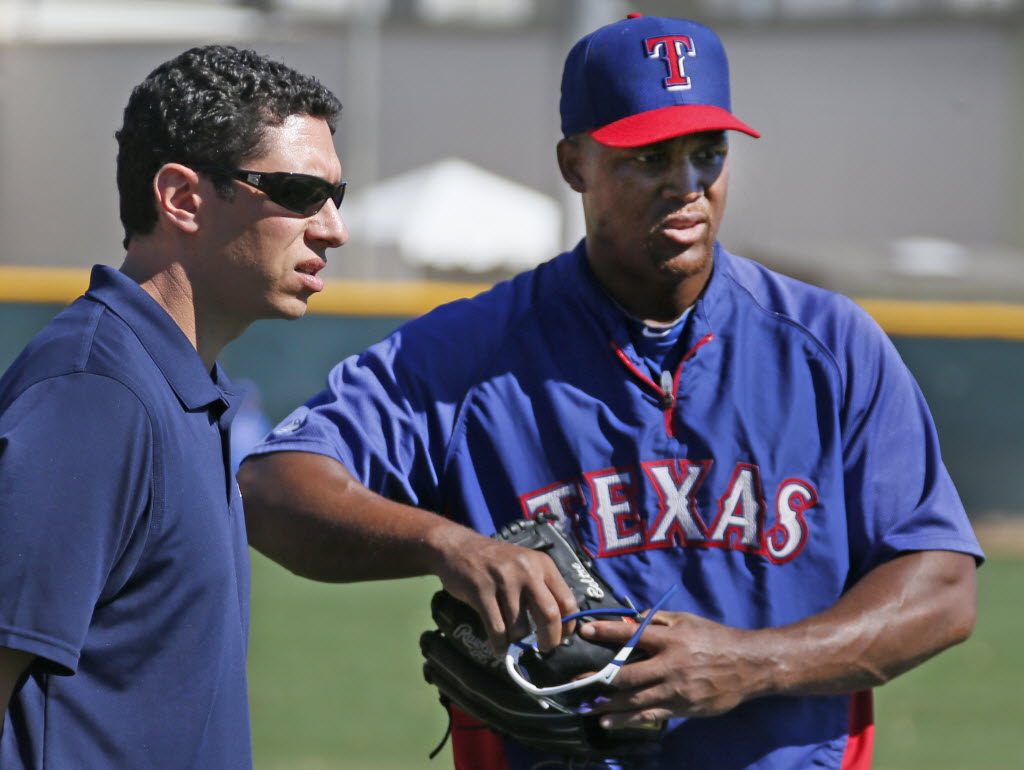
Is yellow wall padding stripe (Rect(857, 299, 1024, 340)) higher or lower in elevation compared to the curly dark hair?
higher

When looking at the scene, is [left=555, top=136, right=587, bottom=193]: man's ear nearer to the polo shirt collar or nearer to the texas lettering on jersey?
the texas lettering on jersey

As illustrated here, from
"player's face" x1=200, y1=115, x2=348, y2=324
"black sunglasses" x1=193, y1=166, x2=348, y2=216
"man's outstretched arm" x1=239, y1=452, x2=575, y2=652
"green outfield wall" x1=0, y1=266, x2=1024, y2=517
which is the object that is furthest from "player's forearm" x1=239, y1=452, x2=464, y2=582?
"green outfield wall" x1=0, y1=266, x2=1024, y2=517

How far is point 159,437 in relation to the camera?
1985 mm

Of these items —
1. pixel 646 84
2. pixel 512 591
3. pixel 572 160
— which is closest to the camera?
pixel 512 591

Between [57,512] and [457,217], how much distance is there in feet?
59.1

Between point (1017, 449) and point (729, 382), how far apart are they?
32.4ft

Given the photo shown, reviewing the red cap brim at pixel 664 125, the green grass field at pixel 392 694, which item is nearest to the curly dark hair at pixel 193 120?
the red cap brim at pixel 664 125

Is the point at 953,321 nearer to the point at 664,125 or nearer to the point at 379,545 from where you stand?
the point at 664,125

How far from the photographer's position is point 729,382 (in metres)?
2.71

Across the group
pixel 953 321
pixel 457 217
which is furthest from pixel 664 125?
pixel 457 217

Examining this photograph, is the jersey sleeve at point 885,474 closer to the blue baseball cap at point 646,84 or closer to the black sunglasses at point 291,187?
the blue baseball cap at point 646,84

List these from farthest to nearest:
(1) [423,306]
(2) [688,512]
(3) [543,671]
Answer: (1) [423,306] < (2) [688,512] < (3) [543,671]

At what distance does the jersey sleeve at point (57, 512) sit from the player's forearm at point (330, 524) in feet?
2.28

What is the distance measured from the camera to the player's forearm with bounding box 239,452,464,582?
99.1 inches
